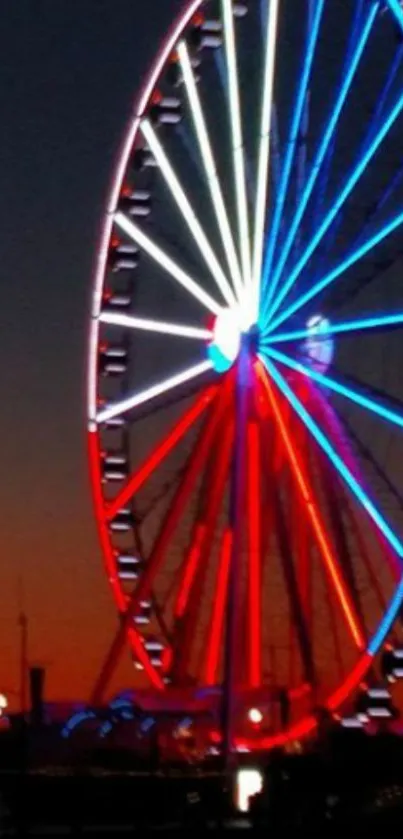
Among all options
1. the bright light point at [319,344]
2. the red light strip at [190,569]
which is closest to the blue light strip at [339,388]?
the bright light point at [319,344]

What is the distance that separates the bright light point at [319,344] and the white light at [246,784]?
4175 mm

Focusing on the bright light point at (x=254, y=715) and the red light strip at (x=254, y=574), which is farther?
the bright light point at (x=254, y=715)

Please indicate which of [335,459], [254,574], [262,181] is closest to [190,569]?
[254,574]

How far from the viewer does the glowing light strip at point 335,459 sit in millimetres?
29672

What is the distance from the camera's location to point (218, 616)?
107 feet

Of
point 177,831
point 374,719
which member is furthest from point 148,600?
point 177,831

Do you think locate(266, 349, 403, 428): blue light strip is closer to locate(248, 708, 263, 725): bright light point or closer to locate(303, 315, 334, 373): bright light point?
locate(303, 315, 334, 373): bright light point

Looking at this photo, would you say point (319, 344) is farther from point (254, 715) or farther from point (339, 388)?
point (254, 715)

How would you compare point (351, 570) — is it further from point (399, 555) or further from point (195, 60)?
point (195, 60)

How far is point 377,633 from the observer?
2920cm

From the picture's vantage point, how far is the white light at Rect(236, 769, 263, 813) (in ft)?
87.1

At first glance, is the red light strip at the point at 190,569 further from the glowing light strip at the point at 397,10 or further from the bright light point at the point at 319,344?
the glowing light strip at the point at 397,10

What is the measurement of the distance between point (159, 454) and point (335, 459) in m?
2.60

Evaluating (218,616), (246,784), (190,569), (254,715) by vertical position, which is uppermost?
(190,569)
